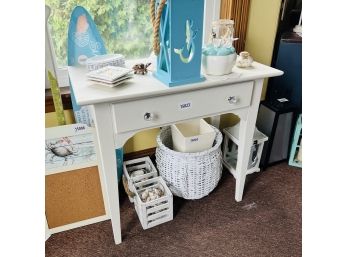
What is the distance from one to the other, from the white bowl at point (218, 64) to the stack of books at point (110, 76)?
301 millimetres

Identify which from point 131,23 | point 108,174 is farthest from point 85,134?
point 131,23

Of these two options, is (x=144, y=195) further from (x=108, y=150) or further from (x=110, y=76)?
(x=110, y=76)

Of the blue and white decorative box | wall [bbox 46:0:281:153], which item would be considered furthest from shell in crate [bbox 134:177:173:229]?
the blue and white decorative box

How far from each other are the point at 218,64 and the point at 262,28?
74 centimetres

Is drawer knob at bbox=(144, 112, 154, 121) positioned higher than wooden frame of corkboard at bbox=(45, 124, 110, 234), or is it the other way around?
drawer knob at bbox=(144, 112, 154, 121)

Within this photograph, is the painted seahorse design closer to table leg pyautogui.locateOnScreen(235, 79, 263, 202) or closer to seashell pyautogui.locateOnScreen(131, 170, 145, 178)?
table leg pyautogui.locateOnScreen(235, 79, 263, 202)

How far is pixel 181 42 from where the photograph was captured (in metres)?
0.90

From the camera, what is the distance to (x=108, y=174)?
3.35 ft

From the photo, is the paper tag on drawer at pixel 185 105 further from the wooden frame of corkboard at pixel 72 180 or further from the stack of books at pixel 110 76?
the wooden frame of corkboard at pixel 72 180

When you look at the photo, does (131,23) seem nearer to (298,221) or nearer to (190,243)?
(190,243)

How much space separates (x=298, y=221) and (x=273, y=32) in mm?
1075

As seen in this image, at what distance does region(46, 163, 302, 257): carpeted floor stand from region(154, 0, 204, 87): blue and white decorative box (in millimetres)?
733

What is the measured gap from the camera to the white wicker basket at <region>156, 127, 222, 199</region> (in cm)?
129

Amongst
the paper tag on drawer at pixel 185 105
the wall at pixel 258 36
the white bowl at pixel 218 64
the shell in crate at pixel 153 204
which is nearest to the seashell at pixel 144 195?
the shell in crate at pixel 153 204
